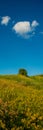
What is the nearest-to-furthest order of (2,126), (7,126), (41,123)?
(2,126) < (7,126) < (41,123)

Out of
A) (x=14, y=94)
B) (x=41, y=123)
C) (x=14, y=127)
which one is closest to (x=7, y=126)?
(x=14, y=127)

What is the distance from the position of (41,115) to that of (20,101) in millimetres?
945

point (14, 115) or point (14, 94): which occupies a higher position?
point (14, 94)

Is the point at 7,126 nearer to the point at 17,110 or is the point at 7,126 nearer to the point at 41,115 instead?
the point at 17,110

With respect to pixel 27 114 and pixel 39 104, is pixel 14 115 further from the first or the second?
pixel 39 104

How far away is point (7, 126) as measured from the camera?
11492 millimetres

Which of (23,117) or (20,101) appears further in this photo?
(20,101)

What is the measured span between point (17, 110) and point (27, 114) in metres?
0.43

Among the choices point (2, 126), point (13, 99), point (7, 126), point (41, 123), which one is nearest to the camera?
point (2, 126)

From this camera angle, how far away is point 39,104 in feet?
43.7

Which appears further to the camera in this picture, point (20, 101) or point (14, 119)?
point (20, 101)

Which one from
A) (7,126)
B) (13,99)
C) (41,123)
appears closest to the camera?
(7,126)

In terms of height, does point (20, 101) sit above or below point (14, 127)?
above

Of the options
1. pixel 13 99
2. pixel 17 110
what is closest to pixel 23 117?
pixel 17 110
